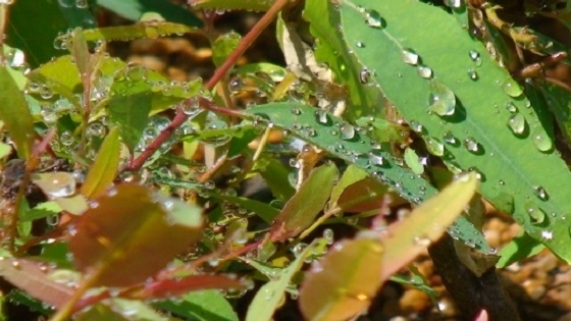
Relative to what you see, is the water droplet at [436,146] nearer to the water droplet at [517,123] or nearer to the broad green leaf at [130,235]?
the water droplet at [517,123]

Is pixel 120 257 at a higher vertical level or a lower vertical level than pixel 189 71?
higher

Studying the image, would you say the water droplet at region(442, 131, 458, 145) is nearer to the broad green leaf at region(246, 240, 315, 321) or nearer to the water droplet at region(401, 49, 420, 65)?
the water droplet at region(401, 49, 420, 65)

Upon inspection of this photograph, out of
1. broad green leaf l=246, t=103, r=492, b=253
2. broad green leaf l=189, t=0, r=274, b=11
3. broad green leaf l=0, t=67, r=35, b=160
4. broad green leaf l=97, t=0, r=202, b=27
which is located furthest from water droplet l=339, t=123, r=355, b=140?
broad green leaf l=97, t=0, r=202, b=27

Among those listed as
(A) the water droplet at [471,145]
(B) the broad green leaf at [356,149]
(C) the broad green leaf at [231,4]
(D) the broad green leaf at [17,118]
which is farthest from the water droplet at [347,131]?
(D) the broad green leaf at [17,118]

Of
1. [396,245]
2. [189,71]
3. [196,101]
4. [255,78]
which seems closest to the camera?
[396,245]

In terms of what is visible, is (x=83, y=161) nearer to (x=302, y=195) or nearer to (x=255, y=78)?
(x=302, y=195)

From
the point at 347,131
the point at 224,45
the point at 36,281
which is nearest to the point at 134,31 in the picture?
the point at 224,45

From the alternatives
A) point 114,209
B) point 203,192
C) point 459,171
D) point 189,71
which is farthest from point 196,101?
point 189,71

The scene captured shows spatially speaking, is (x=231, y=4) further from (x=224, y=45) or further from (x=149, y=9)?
(x=149, y=9)
